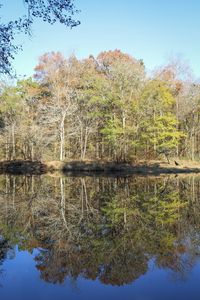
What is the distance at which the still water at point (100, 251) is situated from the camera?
558 cm

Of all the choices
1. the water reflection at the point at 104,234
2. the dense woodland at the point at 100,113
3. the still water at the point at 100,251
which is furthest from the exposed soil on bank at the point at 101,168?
the still water at the point at 100,251

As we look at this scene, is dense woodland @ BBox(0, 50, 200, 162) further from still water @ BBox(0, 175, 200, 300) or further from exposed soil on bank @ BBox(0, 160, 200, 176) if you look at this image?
still water @ BBox(0, 175, 200, 300)

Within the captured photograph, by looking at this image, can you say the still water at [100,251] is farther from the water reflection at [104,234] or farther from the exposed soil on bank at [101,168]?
the exposed soil on bank at [101,168]

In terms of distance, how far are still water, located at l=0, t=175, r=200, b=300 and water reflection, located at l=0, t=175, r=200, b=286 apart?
2cm

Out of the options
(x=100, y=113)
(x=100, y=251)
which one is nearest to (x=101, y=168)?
(x=100, y=113)

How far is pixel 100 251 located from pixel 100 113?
31.4m

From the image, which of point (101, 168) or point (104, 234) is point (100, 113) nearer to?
point (101, 168)

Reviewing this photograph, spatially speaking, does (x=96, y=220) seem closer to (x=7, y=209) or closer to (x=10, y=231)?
(x=10, y=231)

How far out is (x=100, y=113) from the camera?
3806 centimetres

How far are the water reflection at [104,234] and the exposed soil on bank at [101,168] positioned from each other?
17450mm

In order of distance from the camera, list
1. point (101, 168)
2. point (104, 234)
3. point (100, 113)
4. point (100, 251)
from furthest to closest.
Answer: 1. point (100, 113)
2. point (101, 168)
3. point (104, 234)
4. point (100, 251)

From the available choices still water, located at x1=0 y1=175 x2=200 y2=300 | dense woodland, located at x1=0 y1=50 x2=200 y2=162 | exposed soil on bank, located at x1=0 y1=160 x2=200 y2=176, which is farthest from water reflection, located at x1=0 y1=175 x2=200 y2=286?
dense woodland, located at x1=0 y1=50 x2=200 y2=162

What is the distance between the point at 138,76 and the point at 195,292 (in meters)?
33.7

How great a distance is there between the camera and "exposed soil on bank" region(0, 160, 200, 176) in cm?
3269
